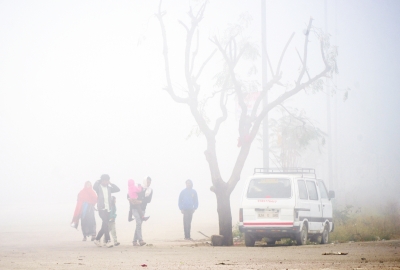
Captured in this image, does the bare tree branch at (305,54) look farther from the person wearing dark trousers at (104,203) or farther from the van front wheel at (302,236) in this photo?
the person wearing dark trousers at (104,203)

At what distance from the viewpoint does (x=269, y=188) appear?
69.3 feet

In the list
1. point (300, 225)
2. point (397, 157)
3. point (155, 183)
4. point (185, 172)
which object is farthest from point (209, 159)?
point (185, 172)

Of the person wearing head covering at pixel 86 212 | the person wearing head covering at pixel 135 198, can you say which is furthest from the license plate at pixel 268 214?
the person wearing head covering at pixel 86 212

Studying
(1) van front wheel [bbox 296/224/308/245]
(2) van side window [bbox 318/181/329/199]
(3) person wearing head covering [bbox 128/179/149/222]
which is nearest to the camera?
(1) van front wheel [bbox 296/224/308/245]

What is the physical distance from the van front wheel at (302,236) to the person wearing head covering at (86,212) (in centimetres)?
702

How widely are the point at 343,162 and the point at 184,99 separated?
2613 inches

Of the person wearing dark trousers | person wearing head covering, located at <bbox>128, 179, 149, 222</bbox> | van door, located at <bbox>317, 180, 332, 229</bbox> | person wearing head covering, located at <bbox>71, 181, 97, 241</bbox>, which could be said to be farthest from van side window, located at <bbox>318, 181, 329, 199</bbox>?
person wearing head covering, located at <bbox>71, 181, 97, 241</bbox>

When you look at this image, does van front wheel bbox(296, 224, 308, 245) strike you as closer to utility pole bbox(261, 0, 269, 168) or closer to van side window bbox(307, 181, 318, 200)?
van side window bbox(307, 181, 318, 200)

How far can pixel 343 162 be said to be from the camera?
3484 inches

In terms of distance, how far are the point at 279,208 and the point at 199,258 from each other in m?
4.75

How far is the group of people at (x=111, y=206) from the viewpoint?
21.5 m

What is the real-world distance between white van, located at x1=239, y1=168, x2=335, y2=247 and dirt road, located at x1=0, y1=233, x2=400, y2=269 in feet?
3.79

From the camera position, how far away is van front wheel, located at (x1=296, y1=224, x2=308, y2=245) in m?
20.6

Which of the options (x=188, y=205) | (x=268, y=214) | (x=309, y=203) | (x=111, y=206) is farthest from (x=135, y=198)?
(x=309, y=203)
